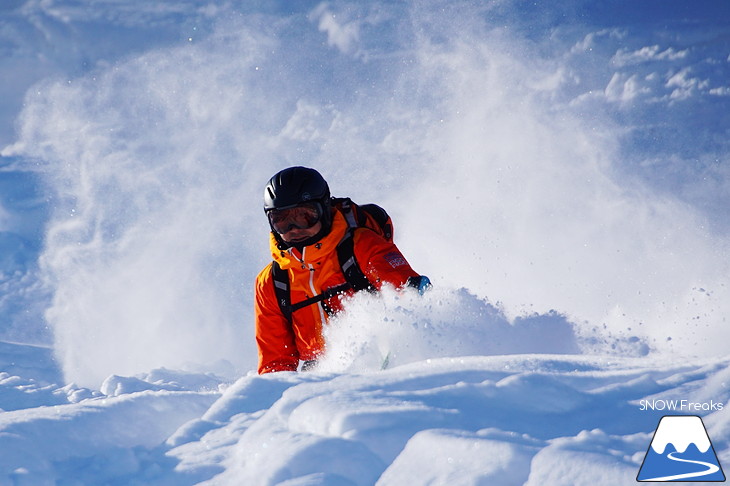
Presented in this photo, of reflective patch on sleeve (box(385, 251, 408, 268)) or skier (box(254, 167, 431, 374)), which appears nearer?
reflective patch on sleeve (box(385, 251, 408, 268))

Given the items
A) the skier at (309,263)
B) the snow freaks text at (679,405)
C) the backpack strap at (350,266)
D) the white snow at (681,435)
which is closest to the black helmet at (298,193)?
the skier at (309,263)

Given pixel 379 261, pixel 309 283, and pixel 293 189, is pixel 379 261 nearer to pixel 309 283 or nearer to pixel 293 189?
pixel 309 283

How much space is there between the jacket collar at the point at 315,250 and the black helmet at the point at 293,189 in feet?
0.83

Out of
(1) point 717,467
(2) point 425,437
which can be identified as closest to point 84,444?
(2) point 425,437

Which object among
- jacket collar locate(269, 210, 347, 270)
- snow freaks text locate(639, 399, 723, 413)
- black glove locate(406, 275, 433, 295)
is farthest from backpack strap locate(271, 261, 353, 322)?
snow freaks text locate(639, 399, 723, 413)

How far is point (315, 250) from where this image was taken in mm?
5039

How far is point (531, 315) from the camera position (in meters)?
4.95

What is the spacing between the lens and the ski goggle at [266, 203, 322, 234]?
5074 millimetres

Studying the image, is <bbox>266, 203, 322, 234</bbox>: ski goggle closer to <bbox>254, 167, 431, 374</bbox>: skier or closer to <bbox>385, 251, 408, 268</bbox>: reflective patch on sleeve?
<bbox>254, 167, 431, 374</bbox>: skier

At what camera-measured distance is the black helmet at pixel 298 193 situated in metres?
5.04

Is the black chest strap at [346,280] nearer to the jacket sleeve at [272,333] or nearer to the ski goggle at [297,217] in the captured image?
the jacket sleeve at [272,333]

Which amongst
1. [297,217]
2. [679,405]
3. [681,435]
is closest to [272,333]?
[297,217]

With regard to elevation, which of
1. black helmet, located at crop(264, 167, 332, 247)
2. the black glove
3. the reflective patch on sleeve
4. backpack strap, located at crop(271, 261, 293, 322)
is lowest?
the black glove

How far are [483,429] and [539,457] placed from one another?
27 cm
